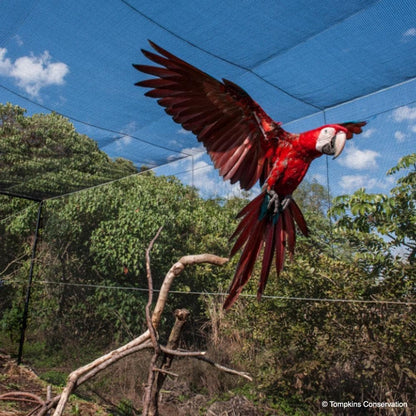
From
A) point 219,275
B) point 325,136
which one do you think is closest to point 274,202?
point 325,136

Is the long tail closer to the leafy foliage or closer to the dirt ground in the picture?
the leafy foliage

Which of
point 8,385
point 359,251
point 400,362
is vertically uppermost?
point 359,251

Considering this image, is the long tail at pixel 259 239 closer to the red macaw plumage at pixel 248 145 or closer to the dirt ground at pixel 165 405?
the red macaw plumage at pixel 248 145

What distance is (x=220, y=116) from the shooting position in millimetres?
1138

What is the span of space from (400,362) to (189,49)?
162 cm

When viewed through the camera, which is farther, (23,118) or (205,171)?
(205,171)

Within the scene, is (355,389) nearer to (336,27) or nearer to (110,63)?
(336,27)

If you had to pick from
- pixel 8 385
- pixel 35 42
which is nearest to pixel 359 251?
pixel 35 42

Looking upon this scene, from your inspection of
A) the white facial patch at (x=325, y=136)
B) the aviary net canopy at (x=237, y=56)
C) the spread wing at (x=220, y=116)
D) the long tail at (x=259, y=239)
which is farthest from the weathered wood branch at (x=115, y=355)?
the aviary net canopy at (x=237, y=56)

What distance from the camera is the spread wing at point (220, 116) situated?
3.38 ft

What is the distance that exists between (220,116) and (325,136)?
1.03ft

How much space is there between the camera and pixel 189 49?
1.51 m

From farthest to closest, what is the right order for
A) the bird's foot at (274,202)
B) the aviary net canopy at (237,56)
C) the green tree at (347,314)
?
the green tree at (347,314)
the aviary net canopy at (237,56)
the bird's foot at (274,202)

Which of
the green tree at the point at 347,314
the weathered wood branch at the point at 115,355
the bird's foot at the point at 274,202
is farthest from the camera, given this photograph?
the green tree at the point at 347,314
